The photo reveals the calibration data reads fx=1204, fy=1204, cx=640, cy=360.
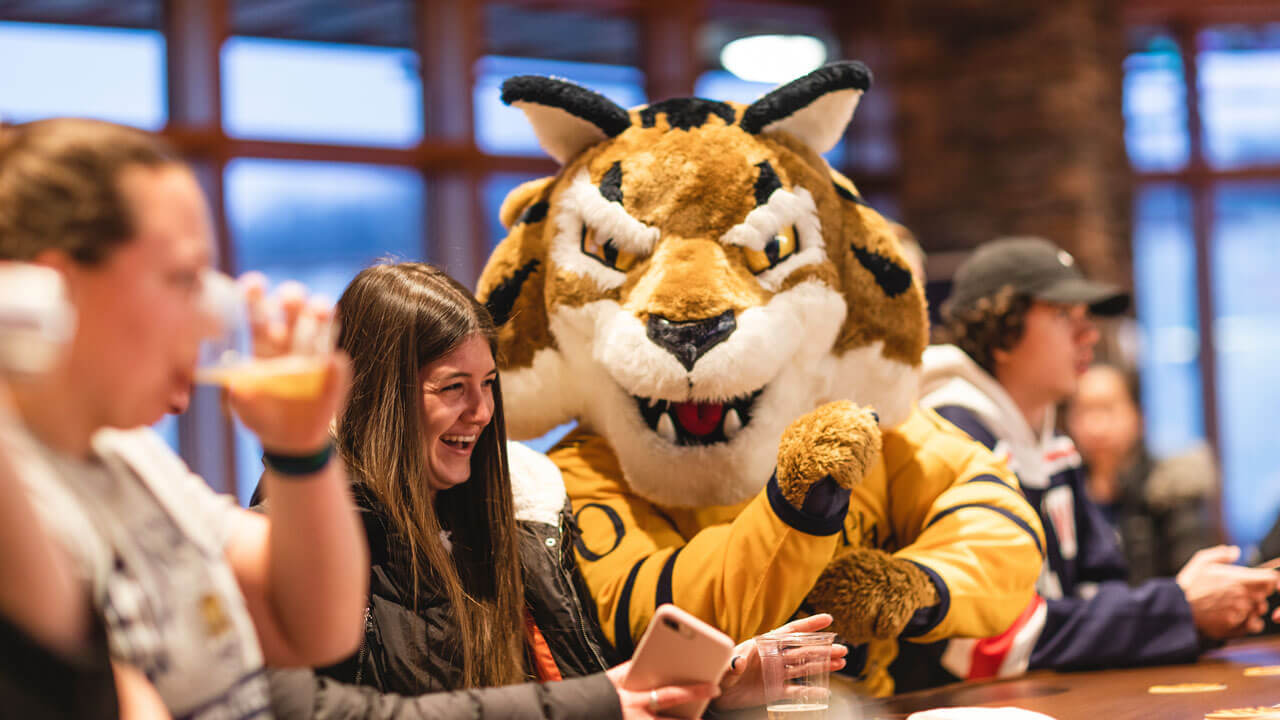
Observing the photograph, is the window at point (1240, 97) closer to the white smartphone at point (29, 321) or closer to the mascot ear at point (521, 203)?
the mascot ear at point (521, 203)

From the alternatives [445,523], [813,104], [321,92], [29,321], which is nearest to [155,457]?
[29,321]

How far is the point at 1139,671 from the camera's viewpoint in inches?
90.1

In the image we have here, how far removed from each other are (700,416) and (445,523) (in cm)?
43

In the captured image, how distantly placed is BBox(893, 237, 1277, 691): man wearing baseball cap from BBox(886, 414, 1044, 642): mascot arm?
103 millimetres

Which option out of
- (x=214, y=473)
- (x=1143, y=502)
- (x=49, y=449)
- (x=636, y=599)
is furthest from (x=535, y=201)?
(x=214, y=473)

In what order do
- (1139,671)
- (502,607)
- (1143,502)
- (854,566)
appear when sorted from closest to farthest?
(502,607), (854,566), (1139,671), (1143,502)

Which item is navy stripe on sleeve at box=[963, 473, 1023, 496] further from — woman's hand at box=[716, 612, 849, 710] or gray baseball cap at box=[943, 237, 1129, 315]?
gray baseball cap at box=[943, 237, 1129, 315]

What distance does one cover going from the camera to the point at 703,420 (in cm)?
189

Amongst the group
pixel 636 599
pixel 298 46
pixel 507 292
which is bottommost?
pixel 636 599

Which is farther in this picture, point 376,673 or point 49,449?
point 376,673

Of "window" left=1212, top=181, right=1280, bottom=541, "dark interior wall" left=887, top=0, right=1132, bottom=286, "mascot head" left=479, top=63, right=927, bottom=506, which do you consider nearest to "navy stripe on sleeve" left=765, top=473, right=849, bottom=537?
"mascot head" left=479, top=63, right=927, bottom=506

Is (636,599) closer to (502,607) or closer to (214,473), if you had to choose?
(502,607)

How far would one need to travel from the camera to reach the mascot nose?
1788 millimetres

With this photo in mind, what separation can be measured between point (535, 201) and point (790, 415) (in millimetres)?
604
